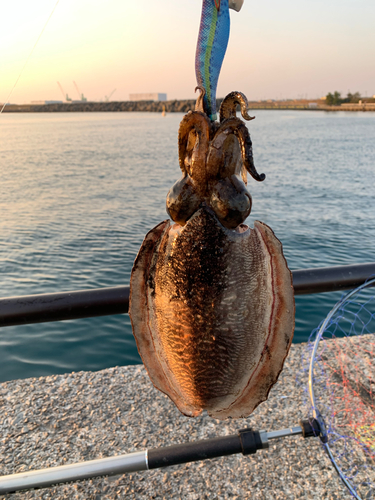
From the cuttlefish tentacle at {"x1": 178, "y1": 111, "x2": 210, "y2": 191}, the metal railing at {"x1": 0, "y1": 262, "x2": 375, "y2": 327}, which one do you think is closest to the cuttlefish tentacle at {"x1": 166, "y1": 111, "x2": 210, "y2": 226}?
the cuttlefish tentacle at {"x1": 178, "y1": 111, "x2": 210, "y2": 191}

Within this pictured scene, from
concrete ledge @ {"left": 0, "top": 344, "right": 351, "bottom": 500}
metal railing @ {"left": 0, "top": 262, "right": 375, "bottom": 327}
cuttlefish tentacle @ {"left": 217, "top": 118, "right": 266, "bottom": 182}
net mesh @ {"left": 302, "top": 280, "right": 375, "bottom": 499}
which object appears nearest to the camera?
cuttlefish tentacle @ {"left": 217, "top": 118, "right": 266, "bottom": 182}

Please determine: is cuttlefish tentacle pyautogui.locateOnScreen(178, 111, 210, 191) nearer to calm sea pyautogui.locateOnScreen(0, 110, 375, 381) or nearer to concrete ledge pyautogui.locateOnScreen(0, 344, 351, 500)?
concrete ledge pyautogui.locateOnScreen(0, 344, 351, 500)

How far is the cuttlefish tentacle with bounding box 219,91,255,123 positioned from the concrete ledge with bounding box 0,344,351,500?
9.51ft

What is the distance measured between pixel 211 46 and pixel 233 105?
0.17 m

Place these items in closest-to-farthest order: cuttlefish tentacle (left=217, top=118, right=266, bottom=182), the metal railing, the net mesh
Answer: cuttlefish tentacle (left=217, top=118, right=266, bottom=182), the metal railing, the net mesh

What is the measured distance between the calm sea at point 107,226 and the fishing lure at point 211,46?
920 cm

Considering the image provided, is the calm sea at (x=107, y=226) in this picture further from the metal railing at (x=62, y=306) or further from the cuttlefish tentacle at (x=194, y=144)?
the cuttlefish tentacle at (x=194, y=144)

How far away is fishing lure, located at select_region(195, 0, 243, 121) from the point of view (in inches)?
37.6

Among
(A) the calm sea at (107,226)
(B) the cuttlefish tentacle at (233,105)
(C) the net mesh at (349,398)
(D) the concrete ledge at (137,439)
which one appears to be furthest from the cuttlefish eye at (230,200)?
(A) the calm sea at (107,226)

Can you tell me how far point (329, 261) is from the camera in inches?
595

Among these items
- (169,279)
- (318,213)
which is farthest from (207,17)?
(318,213)

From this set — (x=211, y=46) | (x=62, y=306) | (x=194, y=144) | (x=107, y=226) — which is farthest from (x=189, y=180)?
(x=107, y=226)

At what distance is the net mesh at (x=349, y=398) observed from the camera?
3016 millimetres

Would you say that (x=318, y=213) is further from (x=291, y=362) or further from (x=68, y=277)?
(x=291, y=362)
